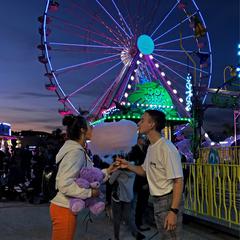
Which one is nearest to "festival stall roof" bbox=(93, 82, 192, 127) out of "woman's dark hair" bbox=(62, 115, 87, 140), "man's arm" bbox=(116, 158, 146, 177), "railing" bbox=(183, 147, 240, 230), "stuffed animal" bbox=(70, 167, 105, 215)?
"railing" bbox=(183, 147, 240, 230)

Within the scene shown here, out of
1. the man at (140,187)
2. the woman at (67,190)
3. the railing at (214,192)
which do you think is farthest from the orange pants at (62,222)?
the railing at (214,192)

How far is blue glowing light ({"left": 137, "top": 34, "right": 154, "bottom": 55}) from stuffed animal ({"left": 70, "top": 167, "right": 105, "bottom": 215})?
1833 cm

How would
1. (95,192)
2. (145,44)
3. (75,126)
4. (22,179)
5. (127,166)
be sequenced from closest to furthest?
(95,192) → (75,126) → (127,166) → (22,179) → (145,44)

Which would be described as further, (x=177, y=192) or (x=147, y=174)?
(x=147, y=174)

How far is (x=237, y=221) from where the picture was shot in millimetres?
6180

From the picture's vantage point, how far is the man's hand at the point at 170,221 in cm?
329

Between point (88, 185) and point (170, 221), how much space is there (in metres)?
0.67

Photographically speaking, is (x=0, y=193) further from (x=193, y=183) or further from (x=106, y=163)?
(x=106, y=163)

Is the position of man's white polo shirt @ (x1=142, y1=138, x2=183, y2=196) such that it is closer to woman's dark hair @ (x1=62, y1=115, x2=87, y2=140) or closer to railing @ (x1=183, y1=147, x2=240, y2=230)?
woman's dark hair @ (x1=62, y1=115, x2=87, y2=140)

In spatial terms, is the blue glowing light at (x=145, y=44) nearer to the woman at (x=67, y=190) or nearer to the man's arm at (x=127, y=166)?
the man's arm at (x=127, y=166)

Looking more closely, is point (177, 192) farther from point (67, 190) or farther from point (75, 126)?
point (75, 126)

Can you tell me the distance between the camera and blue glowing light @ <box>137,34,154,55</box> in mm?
21391

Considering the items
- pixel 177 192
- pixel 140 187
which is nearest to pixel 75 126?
pixel 177 192

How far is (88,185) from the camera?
330cm
